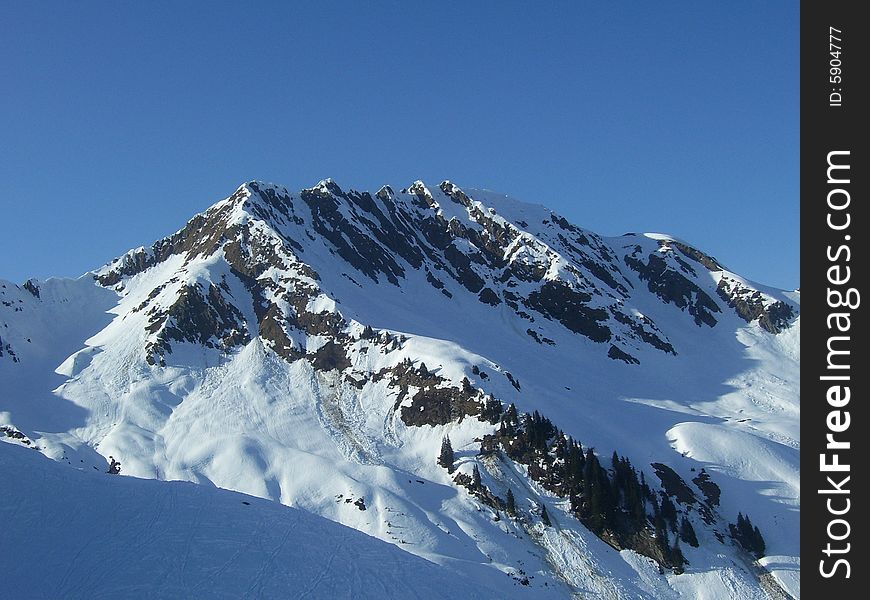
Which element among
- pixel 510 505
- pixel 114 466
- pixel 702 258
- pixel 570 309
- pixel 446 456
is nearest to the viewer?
pixel 510 505

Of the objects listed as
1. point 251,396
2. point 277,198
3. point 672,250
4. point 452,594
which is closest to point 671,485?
point 452,594

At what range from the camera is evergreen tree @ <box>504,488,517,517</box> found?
70.8 metres

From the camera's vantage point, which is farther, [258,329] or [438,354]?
[258,329]

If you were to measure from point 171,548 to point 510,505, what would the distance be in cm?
4675

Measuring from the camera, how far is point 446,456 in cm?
8119

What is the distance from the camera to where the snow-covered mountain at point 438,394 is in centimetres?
6856

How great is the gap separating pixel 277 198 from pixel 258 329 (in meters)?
54.2

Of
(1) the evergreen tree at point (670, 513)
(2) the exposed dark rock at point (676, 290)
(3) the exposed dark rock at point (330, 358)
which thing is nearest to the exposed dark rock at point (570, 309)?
(2) the exposed dark rock at point (676, 290)

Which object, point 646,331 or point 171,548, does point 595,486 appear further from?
point 646,331

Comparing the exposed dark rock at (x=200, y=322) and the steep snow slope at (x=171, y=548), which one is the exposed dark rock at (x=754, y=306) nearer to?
the exposed dark rock at (x=200, y=322)

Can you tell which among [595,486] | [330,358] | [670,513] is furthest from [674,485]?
[330,358]

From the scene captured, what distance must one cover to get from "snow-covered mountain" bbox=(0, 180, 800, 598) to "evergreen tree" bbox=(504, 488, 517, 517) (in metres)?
0.44
